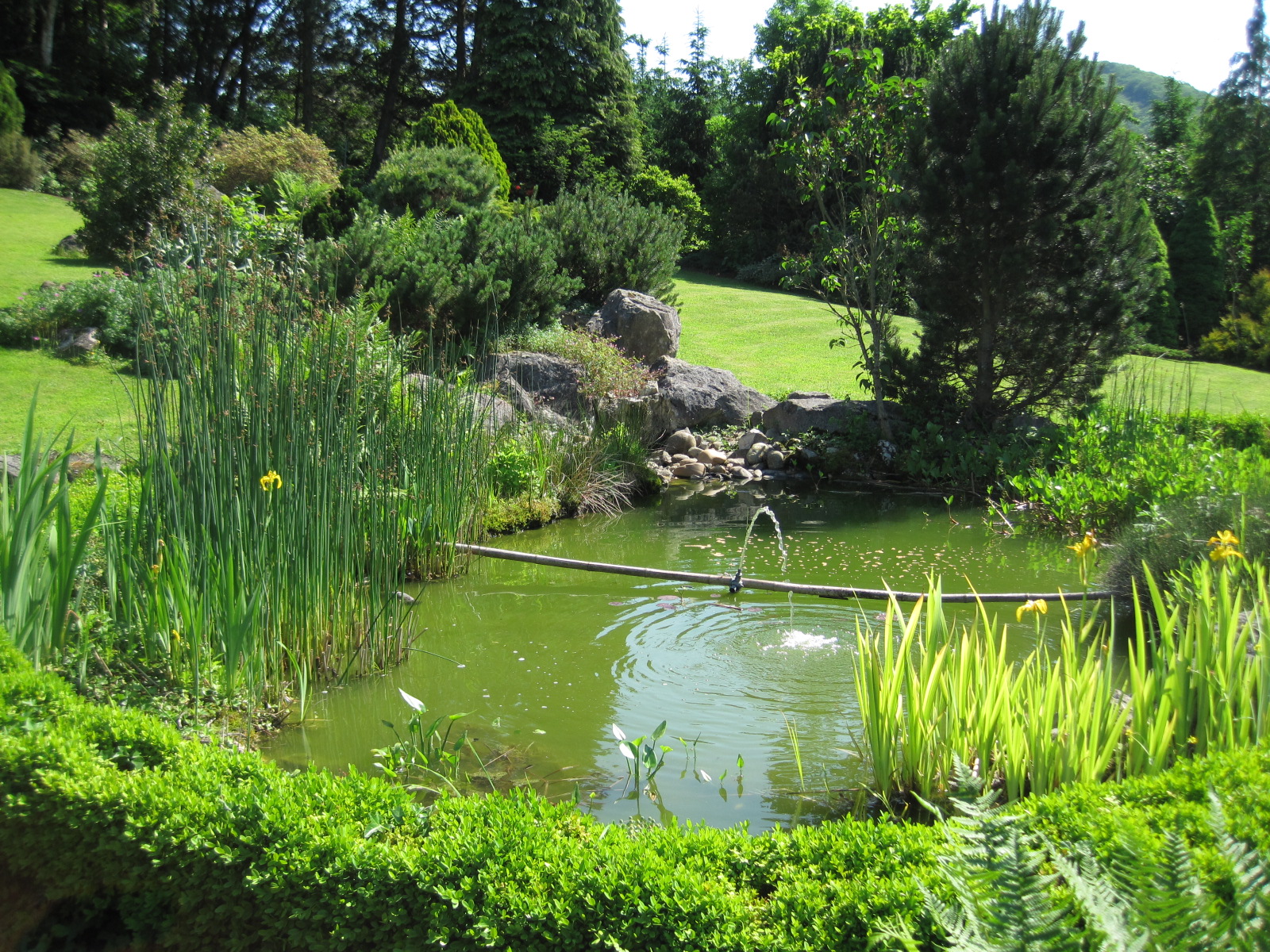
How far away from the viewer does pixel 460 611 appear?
5473 millimetres

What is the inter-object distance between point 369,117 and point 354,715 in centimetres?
3084

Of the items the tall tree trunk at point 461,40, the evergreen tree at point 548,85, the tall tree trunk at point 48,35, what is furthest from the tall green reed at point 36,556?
the tall tree trunk at point 48,35

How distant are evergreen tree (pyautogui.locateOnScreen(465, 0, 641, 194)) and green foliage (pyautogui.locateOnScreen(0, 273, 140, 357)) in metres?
12.4

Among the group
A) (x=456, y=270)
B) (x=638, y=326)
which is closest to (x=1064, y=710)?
(x=638, y=326)

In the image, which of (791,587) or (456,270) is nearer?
(791,587)

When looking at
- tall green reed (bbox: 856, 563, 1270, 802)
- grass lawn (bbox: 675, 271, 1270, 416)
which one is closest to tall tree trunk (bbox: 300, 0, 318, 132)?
grass lawn (bbox: 675, 271, 1270, 416)

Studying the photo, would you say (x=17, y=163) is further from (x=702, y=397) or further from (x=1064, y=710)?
(x=1064, y=710)

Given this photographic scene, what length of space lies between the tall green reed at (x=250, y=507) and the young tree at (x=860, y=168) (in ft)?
21.6

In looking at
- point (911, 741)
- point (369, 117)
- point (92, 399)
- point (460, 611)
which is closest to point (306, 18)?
point (369, 117)

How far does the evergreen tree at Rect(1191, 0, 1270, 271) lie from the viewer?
24906 mm

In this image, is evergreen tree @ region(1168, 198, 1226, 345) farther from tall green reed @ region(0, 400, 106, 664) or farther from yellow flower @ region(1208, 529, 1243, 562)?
tall green reed @ region(0, 400, 106, 664)

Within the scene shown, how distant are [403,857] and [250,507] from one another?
1.74 meters

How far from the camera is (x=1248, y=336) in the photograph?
1719cm

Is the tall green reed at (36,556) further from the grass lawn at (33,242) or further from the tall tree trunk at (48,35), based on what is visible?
the tall tree trunk at (48,35)
